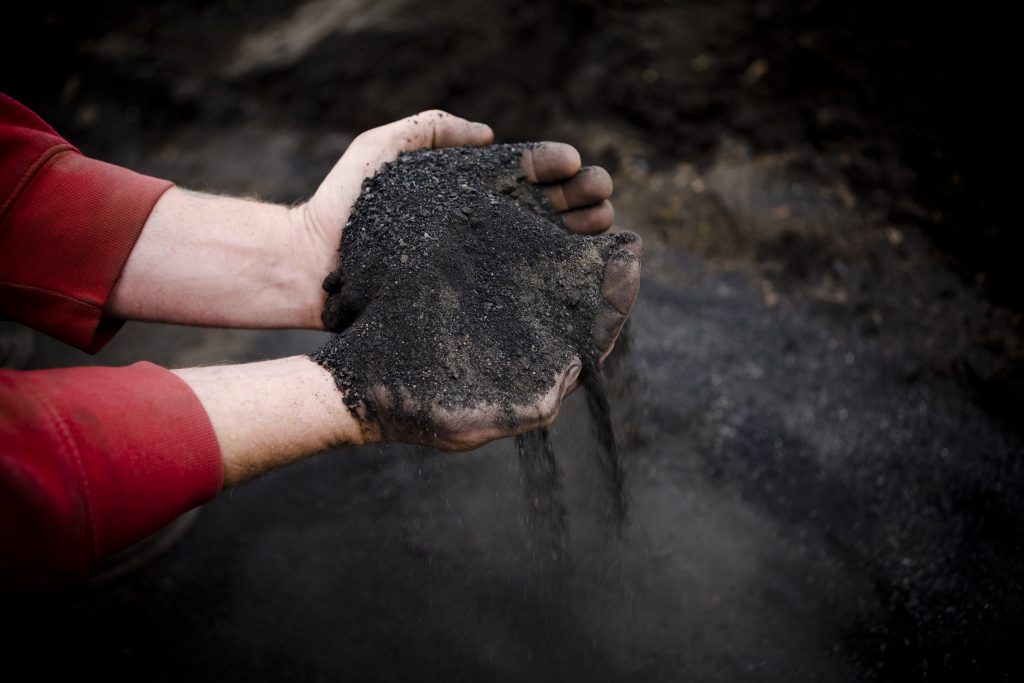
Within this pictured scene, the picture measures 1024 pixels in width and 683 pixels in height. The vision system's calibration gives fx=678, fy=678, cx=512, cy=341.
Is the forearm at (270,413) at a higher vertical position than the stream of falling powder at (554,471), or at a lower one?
higher

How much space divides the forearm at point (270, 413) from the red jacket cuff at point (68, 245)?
311mm

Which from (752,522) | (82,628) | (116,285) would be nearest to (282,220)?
(116,285)

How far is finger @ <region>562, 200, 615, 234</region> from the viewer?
1667mm

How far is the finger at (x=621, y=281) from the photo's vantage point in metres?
1.39

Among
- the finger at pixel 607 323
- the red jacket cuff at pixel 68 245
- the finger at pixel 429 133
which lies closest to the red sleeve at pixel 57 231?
the red jacket cuff at pixel 68 245

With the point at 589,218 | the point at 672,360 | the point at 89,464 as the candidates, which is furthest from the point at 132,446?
the point at 672,360

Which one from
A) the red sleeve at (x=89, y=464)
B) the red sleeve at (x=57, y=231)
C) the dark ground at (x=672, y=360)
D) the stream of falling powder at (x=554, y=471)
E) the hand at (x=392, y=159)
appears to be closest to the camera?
the red sleeve at (x=89, y=464)

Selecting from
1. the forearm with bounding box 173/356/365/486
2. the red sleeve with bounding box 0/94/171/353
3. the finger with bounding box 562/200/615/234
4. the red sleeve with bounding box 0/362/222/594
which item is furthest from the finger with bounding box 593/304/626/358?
the red sleeve with bounding box 0/94/171/353

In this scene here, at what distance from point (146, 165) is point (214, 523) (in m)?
1.85

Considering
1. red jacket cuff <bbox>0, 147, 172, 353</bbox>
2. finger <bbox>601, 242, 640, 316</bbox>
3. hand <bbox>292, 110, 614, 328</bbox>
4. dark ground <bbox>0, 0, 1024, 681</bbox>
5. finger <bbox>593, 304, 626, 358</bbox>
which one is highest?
red jacket cuff <bbox>0, 147, 172, 353</bbox>

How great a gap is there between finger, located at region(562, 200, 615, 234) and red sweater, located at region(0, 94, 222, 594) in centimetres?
95

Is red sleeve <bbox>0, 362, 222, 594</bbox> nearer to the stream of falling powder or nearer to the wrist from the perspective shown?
the wrist

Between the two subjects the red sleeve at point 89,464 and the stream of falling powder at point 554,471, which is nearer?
the red sleeve at point 89,464

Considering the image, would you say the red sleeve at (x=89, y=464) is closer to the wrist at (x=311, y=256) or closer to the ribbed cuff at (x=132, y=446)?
the ribbed cuff at (x=132, y=446)
